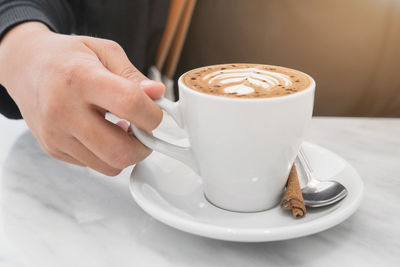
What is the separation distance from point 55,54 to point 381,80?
3.67ft

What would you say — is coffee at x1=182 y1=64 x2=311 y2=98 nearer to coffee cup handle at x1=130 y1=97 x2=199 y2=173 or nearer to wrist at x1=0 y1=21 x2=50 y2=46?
coffee cup handle at x1=130 y1=97 x2=199 y2=173

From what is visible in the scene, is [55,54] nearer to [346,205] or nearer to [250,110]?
[250,110]

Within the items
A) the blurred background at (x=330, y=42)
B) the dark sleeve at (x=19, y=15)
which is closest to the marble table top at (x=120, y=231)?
the dark sleeve at (x=19, y=15)

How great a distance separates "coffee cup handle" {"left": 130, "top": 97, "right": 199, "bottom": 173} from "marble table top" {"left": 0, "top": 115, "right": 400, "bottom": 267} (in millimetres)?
98

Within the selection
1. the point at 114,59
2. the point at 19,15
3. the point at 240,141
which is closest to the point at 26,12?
the point at 19,15

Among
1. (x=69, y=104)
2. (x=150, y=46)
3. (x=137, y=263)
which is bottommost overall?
(x=150, y=46)

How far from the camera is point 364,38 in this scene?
1.32 metres

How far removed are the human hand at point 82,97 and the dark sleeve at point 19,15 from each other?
0.09 m

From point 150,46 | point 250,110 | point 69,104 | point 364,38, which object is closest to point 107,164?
point 69,104

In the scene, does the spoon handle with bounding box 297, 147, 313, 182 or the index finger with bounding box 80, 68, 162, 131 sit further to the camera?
the spoon handle with bounding box 297, 147, 313, 182

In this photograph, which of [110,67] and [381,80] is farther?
[381,80]

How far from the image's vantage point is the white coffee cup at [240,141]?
19.7 inches

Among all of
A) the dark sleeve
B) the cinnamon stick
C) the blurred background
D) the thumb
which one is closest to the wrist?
the dark sleeve

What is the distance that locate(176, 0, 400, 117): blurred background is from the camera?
130 centimetres
